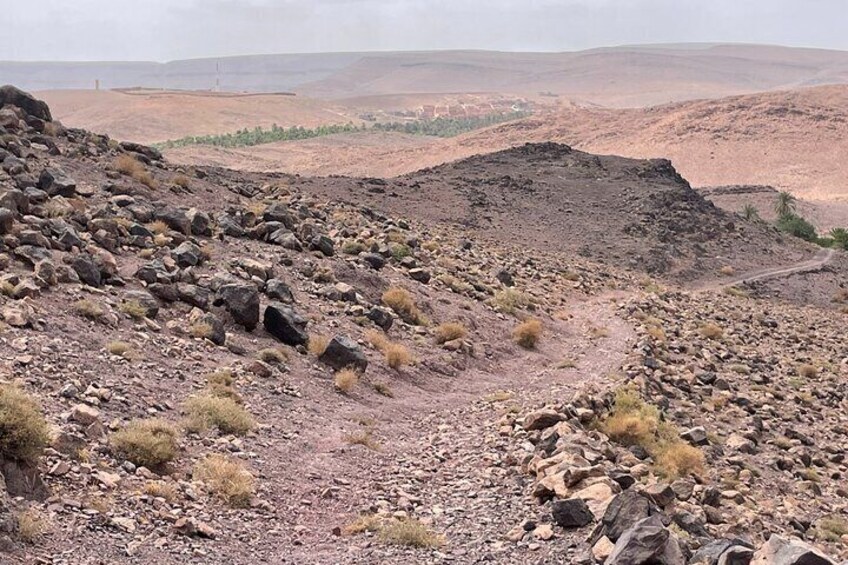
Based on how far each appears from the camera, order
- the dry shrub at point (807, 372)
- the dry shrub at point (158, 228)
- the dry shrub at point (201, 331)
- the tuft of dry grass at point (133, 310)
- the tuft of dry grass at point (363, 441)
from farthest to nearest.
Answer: the dry shrub at point (807, 372)
the dry shrub at point (158, 228)
the dry shrub at point (201, 331)
the tuft of dry grass at point (133, 310)
the tuft of dry grass at point (363, 441)

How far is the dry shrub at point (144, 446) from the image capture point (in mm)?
8078

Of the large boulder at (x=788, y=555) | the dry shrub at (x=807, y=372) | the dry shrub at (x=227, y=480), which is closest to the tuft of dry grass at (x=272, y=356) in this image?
the dry shrub at (x=227, y=480)

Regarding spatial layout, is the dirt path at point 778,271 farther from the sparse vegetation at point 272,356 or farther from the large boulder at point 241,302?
the sparse vegetation at point 272,356

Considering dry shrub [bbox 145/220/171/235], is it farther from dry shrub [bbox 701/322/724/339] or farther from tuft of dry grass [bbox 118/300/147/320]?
dry shrub [bbox 701/322/724/339]

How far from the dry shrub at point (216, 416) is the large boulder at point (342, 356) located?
10.5 feet

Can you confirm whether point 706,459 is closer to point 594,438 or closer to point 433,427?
point 594,438

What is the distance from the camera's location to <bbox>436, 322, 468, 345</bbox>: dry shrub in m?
16.5

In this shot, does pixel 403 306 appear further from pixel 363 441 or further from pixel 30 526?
pixel 30 526

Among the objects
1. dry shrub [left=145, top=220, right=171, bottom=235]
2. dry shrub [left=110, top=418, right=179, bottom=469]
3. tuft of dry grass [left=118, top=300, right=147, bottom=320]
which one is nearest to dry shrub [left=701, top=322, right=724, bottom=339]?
dry shrub [left=145, top=220, right=171, bottom=235]

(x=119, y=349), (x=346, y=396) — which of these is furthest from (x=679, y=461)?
(x=119, y=349)

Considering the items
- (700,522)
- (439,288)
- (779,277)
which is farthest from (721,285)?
(700,522)

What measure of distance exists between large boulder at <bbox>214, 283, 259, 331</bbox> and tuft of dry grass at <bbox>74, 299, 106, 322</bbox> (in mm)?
2328

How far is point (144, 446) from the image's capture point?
26.7ft

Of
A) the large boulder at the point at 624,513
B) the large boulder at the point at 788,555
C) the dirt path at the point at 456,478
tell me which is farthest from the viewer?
the dirt path at the point at 456,478
